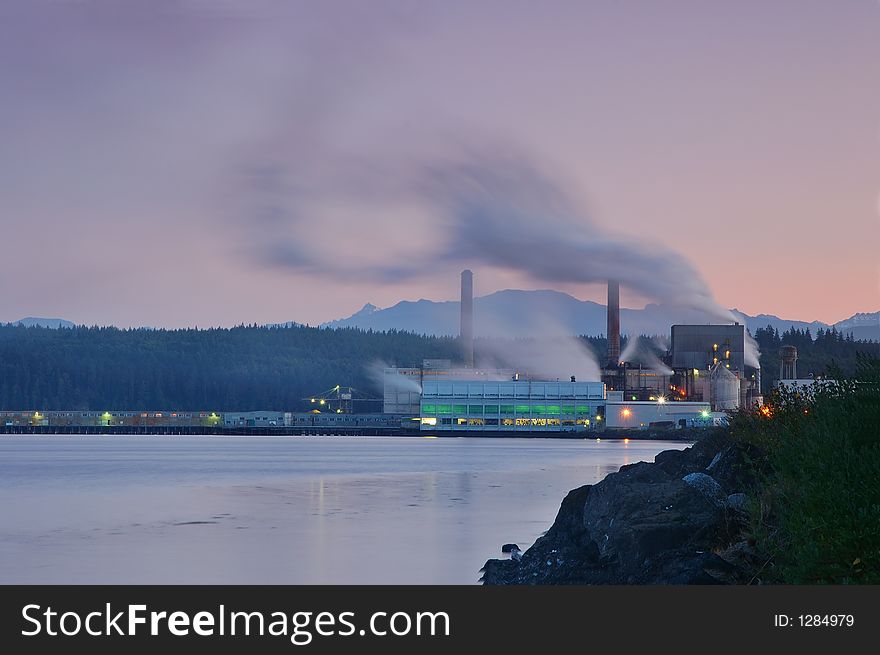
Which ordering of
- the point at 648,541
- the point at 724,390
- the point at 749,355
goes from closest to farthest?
the point at 648,541, the point at 724,390, the point at 749,355

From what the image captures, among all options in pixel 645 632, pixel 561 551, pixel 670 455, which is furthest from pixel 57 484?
pixel 645 632

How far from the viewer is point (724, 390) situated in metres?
173

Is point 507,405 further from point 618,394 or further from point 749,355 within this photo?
point 749,355

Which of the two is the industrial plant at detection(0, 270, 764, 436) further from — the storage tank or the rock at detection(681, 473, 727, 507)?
the rock at detection(681, 473, 727, 507)

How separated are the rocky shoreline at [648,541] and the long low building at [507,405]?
160 meters

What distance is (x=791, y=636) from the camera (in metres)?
17.4

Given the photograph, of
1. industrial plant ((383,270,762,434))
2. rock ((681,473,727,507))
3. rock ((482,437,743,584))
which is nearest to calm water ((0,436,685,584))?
rock ((482,437,743,584))

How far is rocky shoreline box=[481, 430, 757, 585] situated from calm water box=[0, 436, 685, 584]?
4.56 m

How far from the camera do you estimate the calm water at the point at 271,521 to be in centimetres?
3644

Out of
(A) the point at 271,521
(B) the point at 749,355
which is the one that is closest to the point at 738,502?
(A) the point at 271,521

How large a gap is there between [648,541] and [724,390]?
15202cm

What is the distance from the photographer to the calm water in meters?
36.4

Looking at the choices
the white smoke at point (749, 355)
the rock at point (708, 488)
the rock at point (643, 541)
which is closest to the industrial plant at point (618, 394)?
the white smoke at point (749, 355)

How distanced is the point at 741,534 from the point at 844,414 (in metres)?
5.19
